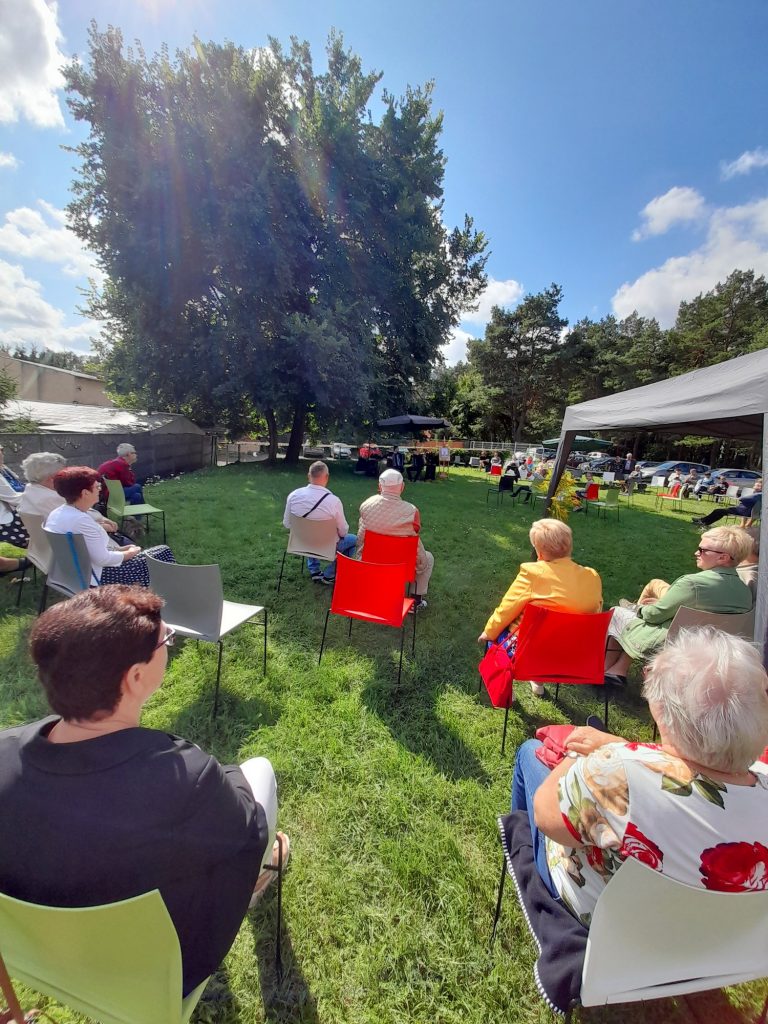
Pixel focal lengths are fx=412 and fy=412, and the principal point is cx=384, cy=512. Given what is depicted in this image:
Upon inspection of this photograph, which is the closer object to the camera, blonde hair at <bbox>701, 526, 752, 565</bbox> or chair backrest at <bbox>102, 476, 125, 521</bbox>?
blonde hair at <bbox>701, 526, 752, 565</bbox>

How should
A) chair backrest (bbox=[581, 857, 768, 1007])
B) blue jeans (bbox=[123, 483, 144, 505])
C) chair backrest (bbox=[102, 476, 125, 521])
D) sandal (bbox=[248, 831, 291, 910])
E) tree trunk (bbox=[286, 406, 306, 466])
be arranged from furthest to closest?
tree trunk (bbox=[286, 406, 306, 466]) → blue jeans (bbox=[123, 483, 144, 505]) → chair backrest (bbox=[102, 476, 125, 521]) → sandal (bbox=[248, 831, 291, 910]) → chair backrest (bbox=[581, 857, 768, 1007])

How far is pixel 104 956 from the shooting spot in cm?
88

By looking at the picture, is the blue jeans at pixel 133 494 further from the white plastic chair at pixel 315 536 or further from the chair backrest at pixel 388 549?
the chair backrest at pixel 388 549

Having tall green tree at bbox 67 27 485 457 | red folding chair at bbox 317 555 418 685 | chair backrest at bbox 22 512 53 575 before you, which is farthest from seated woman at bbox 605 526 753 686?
tall green tree at bbox 67 27 485 457

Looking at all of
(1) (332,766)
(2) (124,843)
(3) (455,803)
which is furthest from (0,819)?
(3) (455,803)

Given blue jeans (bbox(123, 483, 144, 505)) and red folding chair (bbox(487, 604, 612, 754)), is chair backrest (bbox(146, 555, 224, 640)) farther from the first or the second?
blue jeans (bbox(123, 483, 144, 505))

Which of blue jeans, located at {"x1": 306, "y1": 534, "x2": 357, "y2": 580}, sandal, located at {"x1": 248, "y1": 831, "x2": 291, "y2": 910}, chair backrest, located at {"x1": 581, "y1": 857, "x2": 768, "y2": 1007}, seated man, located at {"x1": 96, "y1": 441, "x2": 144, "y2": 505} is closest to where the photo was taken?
chair backrest, located at {"x1": 581, "y1": 857, "x2": 768, "y2": 1007}

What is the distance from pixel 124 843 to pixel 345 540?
364cm

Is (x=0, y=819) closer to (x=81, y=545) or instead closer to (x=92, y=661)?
(x=92, y=661)

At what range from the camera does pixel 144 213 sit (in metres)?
13.1

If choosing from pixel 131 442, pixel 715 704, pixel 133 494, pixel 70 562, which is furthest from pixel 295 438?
pixel 715 704

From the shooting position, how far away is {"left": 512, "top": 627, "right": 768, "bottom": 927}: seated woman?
1.00 meters

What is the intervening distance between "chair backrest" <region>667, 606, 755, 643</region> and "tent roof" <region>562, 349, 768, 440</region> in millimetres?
1577

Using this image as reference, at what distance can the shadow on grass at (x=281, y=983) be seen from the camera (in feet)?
4.58
